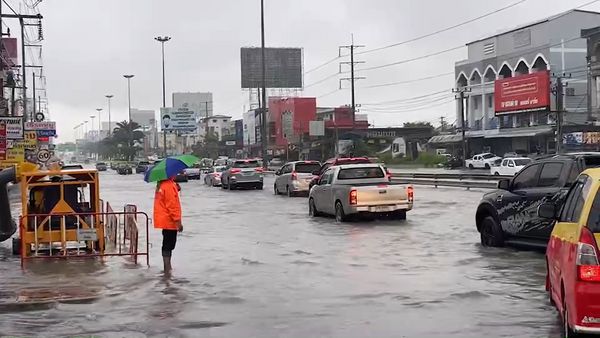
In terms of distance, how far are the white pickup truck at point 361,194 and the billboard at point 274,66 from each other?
3673 inches

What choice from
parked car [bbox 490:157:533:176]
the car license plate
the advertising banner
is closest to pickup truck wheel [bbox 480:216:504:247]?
the car license plate

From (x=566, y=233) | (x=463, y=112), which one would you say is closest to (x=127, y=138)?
(x=463, y=112)

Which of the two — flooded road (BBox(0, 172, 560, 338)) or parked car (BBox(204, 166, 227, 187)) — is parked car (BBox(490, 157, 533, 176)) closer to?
parked car (BBox(204, 166, 227, 187))

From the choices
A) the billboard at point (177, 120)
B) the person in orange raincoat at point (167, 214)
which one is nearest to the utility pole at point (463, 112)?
the billboard at point (177, 120)

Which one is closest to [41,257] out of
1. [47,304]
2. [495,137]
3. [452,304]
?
[47,304]

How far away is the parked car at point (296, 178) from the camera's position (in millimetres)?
33781

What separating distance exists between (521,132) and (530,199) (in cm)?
5982

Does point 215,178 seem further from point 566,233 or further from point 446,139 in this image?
point 566,233

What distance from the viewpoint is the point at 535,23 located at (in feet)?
239

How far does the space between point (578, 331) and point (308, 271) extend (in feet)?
20.0

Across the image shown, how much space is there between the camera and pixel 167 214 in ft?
39.5

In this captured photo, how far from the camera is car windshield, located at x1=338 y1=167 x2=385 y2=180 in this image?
838 inches

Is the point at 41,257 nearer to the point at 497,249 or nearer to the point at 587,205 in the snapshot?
the point at 497,249

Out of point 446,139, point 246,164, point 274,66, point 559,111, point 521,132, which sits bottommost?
point 246,164
